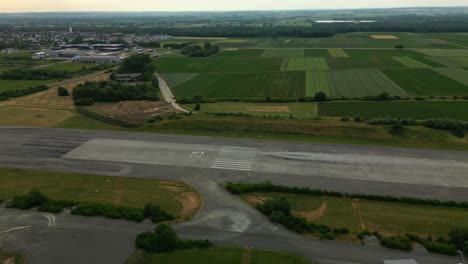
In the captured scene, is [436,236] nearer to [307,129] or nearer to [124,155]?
[307,129]

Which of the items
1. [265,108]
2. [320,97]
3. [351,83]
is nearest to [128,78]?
[265,108]

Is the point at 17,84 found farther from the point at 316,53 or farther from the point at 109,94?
the point at 316,53

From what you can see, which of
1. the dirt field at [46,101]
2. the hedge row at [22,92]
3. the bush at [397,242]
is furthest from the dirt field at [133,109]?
the bush at [397,242]

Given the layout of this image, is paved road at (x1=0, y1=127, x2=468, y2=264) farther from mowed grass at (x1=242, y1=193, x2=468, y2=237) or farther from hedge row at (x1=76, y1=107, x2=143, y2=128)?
hedge row at (x1=76, y1=107, x2=143, y2=128)

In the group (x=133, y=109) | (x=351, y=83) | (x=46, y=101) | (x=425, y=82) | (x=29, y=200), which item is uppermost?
(x=425, y=82)

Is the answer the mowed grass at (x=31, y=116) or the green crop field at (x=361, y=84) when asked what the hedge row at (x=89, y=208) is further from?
the green crop field at (x=361, y=84)

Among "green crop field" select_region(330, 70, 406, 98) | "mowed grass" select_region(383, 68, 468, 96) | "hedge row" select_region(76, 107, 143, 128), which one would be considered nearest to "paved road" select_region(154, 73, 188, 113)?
"hedge row" select_region(76, 107, 143, 128)
